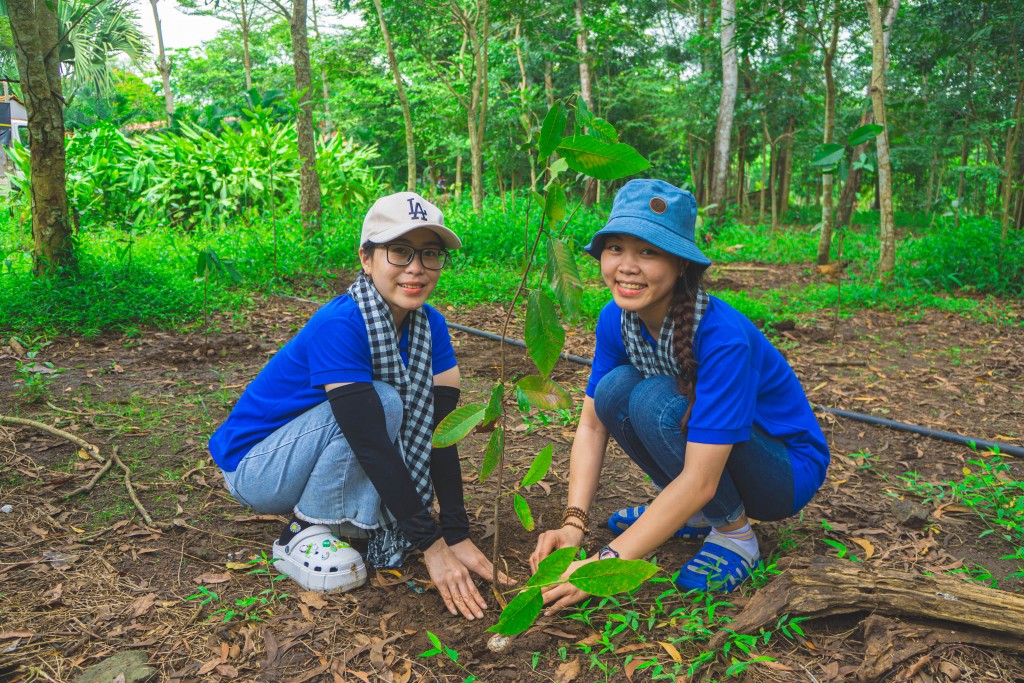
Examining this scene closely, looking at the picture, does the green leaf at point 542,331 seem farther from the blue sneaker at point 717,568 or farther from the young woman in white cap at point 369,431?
the blue sneaker at point 717,568

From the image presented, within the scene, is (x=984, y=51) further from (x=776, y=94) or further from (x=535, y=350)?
(x=535, y=350)

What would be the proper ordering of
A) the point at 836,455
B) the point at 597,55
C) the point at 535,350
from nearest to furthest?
the point at 535,350 < the point at 836,455 < the point at 597,55

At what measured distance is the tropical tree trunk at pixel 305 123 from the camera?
6469mm

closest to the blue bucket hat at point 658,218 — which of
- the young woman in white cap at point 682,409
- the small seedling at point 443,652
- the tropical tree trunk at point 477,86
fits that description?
the young woman in white cap at point 682,409

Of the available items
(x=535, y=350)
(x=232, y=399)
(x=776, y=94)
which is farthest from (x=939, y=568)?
(x=776, y=94)

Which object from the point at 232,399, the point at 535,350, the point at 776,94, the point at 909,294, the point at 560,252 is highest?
the point at 776,94

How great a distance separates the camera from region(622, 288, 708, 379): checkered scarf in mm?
1725

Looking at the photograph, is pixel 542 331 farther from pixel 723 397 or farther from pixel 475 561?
pixel 475 561

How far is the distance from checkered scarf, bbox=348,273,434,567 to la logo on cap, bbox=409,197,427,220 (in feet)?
0.70

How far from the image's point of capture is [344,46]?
16734mm

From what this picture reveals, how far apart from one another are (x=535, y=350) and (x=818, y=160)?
385 centimetres

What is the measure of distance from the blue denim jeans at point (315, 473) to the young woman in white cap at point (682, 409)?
0.48m

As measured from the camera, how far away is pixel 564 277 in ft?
4.48

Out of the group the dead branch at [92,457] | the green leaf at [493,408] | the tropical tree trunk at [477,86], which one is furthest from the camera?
the tropical tree trunk at [477,86]
